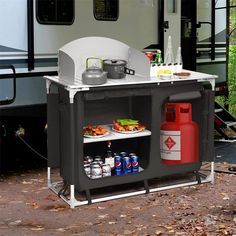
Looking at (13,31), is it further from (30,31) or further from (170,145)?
(170,145)

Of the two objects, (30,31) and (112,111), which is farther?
(112,111)

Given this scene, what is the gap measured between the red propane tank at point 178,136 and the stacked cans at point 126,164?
16.7 inches

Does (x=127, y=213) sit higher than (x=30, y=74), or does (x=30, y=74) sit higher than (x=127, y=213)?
(x=30, y=74)

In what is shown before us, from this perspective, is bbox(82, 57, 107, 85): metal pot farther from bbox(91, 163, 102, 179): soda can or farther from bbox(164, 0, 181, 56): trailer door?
bbox(164, 0, 181, 56): trailer door

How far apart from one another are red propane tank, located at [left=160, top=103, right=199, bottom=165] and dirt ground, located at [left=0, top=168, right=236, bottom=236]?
14.3 inches

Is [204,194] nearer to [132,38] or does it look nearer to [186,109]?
[186,109]

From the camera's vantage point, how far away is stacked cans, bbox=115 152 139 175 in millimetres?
5820

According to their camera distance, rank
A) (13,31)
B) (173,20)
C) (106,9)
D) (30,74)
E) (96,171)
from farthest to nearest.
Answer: (173,20), (106,9), (30,74), (13,31), (96,171)

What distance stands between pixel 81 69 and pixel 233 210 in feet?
7.13

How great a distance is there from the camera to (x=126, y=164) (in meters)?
5.83

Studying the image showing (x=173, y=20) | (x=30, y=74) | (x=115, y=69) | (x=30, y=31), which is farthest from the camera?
(x=173, y=20)

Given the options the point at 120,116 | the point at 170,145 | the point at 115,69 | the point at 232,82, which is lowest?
the point at 170,145

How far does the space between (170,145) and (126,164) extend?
1.93ft

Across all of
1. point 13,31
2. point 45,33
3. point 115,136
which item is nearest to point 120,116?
point 115,136
